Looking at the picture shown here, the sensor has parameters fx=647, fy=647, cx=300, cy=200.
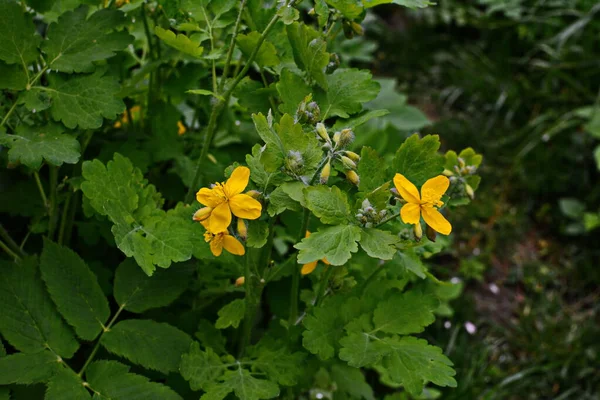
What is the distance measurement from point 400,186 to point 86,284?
62 cm

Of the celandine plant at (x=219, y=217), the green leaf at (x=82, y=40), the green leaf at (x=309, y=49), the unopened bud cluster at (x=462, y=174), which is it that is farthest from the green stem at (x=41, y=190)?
the unopened bud cluster at (x=462, y=174)

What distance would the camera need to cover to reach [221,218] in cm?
101

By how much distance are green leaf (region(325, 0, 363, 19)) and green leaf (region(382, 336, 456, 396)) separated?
0.59 metres

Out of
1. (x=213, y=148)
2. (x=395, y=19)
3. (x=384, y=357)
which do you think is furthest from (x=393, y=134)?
(x=395, y=19)

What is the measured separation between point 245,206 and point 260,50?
33cm

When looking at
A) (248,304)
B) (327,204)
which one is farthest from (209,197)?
(248,304)

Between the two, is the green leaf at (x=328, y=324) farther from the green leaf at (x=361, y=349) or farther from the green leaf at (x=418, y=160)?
the green leaf at (x=418, y=160)

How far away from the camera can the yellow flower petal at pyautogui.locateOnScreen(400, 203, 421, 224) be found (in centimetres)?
100

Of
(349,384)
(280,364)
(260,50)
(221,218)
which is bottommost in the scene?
(349,384)

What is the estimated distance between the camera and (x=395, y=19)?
4.47 meters

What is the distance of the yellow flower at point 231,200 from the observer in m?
Answer: 0.99

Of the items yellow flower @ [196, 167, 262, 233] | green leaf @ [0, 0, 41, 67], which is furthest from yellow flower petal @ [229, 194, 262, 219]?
green leaf @ [0, 0, 41, 67]

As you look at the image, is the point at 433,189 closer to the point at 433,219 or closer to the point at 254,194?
the point at 433,219

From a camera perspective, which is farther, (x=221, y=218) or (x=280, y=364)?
(x=280, y=364)
